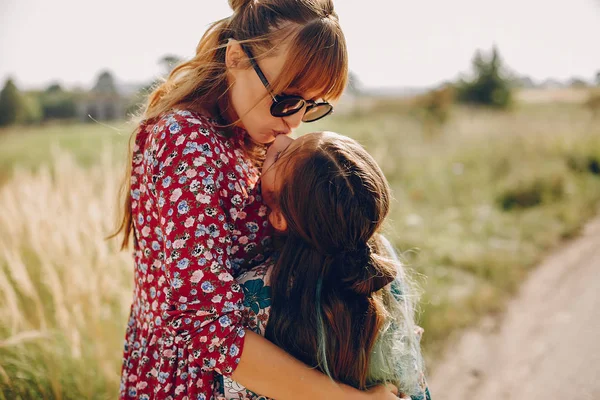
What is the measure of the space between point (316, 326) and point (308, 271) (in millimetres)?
163

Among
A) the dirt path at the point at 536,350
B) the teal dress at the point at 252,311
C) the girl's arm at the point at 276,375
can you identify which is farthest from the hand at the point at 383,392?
the dirt path at the point at 536,350

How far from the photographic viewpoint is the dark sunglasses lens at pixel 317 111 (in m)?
1.72

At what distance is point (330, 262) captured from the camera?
145 cm

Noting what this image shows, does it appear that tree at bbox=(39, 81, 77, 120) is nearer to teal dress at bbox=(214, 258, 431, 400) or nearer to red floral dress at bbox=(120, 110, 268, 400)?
red floral dress at bbox=(120, 110, 268, 400)

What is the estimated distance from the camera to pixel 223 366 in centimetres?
129

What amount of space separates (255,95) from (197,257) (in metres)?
0.61

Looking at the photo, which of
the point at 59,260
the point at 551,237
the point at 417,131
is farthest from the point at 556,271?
the point at 417,131

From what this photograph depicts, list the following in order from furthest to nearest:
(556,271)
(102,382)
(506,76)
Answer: (506,76) < (556,271) < (102,382)

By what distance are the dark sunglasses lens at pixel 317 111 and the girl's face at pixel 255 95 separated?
0.08 m

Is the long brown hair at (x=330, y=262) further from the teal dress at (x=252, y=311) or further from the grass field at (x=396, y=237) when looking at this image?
the grass field at (x=396, y=237)

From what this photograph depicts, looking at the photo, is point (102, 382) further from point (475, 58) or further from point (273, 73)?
point (475, 58)

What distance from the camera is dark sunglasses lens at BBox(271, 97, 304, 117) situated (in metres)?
1.58

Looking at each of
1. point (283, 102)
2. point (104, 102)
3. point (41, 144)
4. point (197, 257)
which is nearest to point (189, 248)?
point (197, 257)

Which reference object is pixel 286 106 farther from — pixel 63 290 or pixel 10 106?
pixel 10 106
